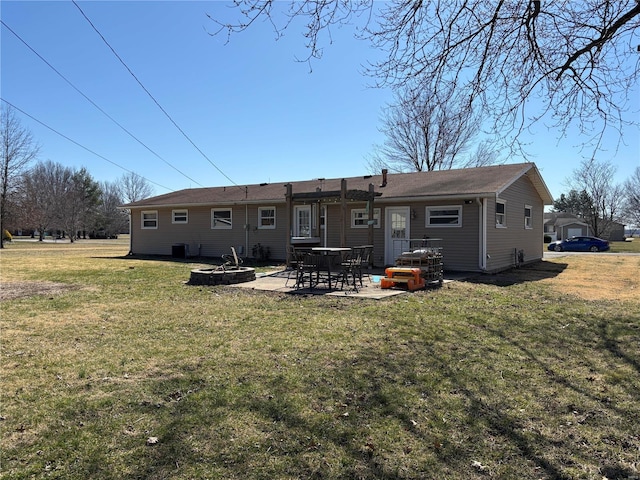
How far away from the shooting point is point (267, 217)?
1833cm

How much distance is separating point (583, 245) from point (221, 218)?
2710cm

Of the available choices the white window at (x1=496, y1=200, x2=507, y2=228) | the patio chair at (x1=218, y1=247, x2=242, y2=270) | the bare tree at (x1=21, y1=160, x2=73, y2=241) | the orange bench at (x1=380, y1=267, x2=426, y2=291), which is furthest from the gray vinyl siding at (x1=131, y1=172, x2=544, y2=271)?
the bare tree at (x1=21, y1=160, x2=73, y2=241)

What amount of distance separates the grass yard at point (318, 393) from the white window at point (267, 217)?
11.0 m

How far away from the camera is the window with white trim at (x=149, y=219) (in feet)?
71.2

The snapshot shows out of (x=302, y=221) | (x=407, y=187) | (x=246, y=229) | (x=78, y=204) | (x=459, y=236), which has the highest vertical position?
(x=78, y=204)

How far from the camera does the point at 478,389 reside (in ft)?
12.6

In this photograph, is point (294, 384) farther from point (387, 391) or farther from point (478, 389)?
point (478, 389)

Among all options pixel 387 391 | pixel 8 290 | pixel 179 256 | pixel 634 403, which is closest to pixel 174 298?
pixel 8 290

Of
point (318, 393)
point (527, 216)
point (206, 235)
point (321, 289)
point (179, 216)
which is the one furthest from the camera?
point (179, 216)

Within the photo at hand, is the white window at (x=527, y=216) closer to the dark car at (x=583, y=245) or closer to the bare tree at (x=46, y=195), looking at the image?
the dark car at (x=583, y=245)

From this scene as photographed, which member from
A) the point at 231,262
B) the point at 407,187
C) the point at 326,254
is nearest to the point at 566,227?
the point at 407,187

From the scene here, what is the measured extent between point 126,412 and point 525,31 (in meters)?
6.75

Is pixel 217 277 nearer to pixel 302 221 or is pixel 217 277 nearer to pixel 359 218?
pixel 359 218

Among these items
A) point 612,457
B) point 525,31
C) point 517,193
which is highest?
point 525,31
